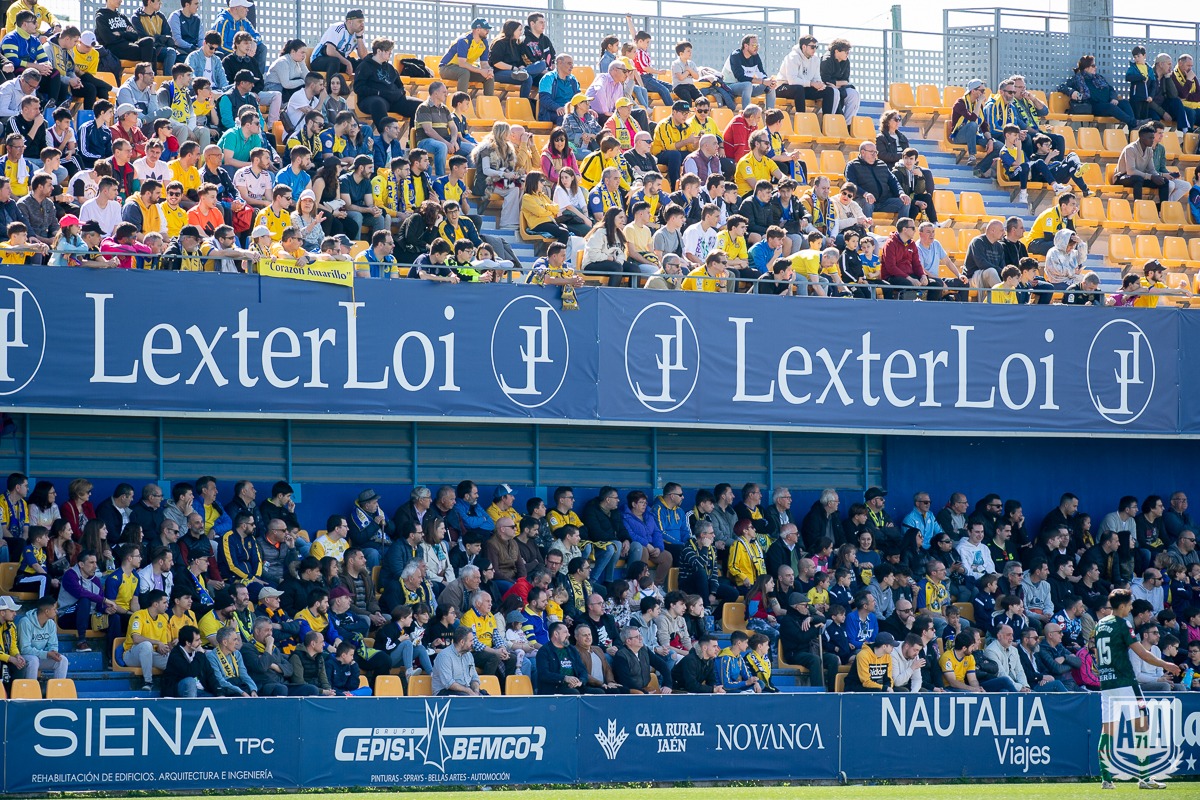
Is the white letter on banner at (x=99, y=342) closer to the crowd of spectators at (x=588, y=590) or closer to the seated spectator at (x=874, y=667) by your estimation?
the crowd of spectators at (x=588, y=590)

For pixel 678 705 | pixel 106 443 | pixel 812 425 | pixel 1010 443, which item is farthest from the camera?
pixel 1010 443

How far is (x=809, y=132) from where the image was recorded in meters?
25.1

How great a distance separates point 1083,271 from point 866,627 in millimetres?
6070

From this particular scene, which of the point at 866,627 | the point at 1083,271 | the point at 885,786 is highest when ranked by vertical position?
the point at 1083,271

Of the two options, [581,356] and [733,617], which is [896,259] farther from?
[733,617]

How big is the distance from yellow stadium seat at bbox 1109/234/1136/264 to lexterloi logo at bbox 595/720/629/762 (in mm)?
12373

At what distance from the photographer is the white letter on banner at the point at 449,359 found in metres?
19.0

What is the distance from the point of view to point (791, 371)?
2044 centimetres

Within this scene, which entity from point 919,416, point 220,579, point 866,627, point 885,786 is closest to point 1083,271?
point 919,416

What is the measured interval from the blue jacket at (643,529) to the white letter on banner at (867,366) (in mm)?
2874

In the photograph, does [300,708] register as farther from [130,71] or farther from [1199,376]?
[1199,376]

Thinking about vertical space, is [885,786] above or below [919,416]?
below

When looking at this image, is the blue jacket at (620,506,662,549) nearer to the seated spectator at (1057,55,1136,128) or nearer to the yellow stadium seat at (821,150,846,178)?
the yellow stadium seat at (821,150,846,178)

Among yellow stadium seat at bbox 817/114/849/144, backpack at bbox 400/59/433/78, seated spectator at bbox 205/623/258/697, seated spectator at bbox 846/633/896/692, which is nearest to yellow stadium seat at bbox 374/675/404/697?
seated spectator at bbox 205/623/258/697
